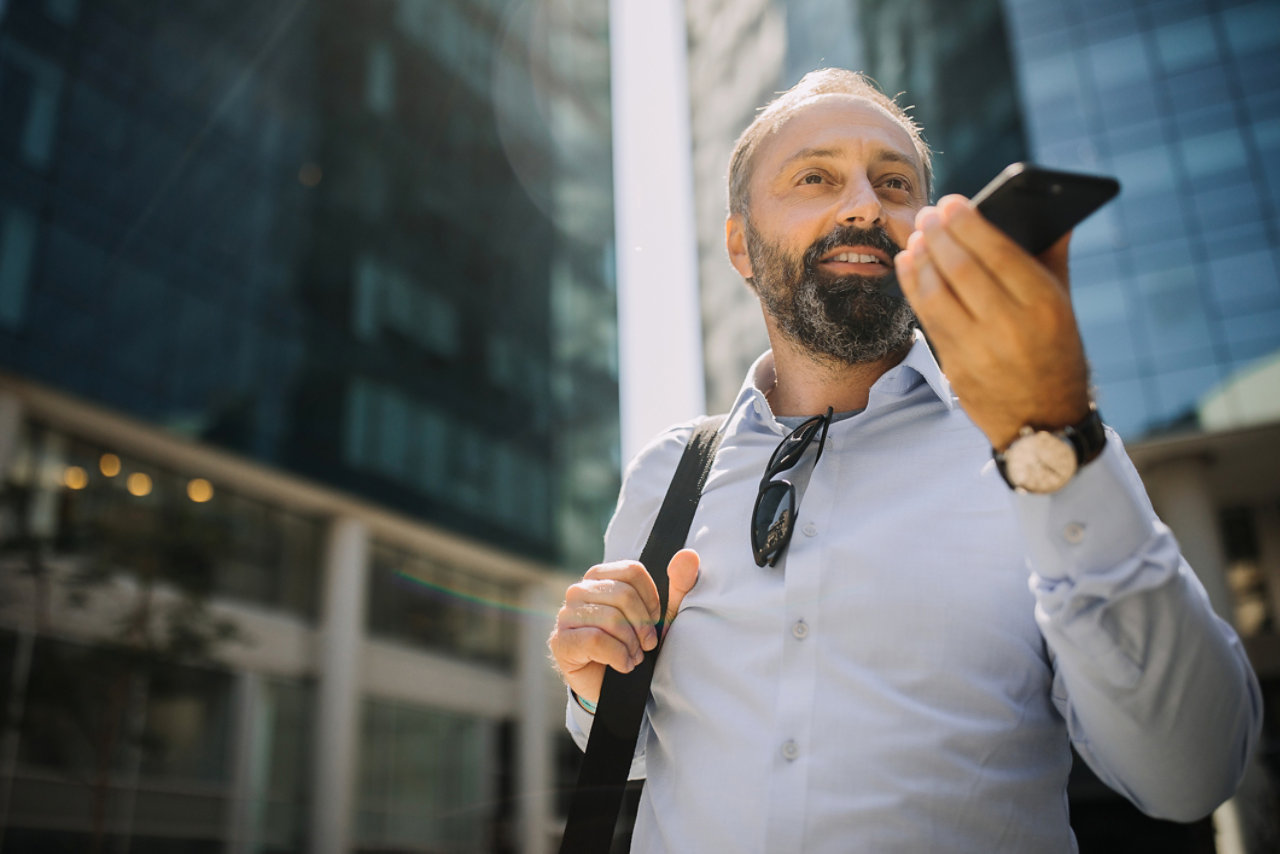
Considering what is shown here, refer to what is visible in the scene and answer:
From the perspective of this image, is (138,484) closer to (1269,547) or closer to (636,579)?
(636,579)

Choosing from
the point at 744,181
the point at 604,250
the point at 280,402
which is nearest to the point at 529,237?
the point at 604,250

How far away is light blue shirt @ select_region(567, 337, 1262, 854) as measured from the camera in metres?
1.15

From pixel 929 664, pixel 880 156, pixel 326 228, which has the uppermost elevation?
pixel 326 228

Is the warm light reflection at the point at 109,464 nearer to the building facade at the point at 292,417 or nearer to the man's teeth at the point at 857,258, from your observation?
the building facade at the point at 292,417

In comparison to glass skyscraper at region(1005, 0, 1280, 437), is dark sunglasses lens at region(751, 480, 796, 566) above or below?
below

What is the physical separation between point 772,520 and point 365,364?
2371 cm

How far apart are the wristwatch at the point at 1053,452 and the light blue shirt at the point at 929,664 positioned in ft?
0.08

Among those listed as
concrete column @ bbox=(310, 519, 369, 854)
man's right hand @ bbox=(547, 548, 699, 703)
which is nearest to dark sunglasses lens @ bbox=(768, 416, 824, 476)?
man's right hand @ bbox=(547, 548, 699, 703)

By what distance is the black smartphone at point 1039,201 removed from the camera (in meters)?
1.05

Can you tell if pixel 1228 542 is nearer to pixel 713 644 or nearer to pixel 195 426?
pixel 195 426

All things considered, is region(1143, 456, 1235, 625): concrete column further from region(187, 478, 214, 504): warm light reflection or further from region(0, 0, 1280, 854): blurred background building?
region(187, 478, 214, 504): warm light reflection

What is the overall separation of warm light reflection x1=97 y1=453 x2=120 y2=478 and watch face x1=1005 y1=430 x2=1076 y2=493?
20.4m

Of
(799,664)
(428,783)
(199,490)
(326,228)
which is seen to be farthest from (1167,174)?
(799,664)

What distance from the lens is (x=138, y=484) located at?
19.1m
